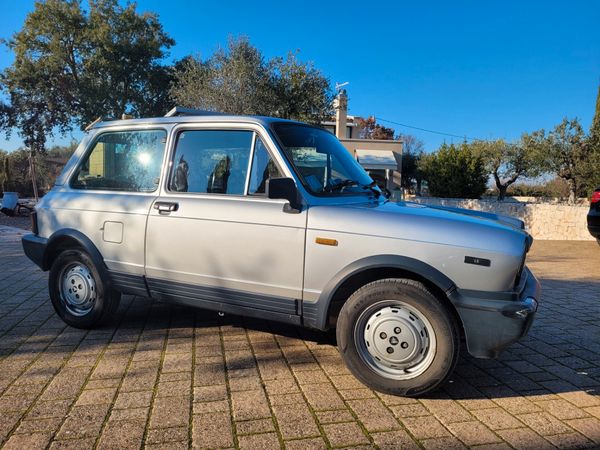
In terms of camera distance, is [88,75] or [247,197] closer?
[247,197]

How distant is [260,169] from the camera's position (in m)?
3.61

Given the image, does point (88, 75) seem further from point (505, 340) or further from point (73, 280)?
point (505, 340)

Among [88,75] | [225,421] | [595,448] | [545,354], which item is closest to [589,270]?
[545,354]

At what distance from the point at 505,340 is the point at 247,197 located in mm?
2083

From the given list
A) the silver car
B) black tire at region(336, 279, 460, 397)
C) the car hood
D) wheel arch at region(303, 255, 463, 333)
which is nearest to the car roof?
the silver car

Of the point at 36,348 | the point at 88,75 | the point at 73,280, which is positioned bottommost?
the point at 36,348

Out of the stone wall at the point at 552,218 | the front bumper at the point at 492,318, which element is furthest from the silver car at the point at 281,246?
the stone wall at the point at 552,218

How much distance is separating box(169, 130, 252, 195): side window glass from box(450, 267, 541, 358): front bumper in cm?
188

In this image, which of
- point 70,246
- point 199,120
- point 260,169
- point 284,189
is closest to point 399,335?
point 284,189

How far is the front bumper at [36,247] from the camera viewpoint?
4531 millimetres

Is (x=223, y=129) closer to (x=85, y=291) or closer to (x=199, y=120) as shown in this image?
(x=199, y=120)

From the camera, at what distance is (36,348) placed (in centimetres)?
389

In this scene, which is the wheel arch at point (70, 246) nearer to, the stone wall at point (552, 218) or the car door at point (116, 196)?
the car door at point (116, 196)

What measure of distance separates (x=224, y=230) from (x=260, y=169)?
1.84 feet
